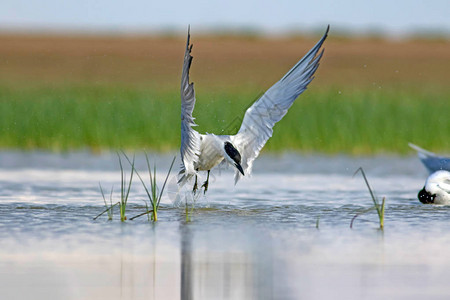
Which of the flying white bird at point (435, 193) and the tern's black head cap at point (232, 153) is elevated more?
the tern's black head cap at point (232, 153)

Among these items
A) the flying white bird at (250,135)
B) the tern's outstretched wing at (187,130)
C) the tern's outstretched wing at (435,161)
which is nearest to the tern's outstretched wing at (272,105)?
the flying white bird at (250,135)

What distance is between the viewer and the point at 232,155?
8.30m

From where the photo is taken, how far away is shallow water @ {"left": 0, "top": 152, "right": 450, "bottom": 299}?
512 centimetres

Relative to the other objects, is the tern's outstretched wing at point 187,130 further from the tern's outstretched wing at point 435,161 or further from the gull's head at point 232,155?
the tern's outstretched wing at point 435,161

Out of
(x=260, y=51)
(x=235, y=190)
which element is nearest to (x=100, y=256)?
(x=235, y=190)

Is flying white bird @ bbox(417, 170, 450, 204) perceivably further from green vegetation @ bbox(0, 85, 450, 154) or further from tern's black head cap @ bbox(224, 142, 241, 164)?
green vegetation @ bbox(0, 85, 450, 154)

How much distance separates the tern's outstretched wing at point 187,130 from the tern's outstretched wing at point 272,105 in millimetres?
493

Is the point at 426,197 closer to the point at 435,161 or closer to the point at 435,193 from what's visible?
the point at 435,193

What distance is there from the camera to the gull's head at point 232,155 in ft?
27.2

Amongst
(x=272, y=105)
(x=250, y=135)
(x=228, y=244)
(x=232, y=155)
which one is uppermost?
(x=272, y=105)

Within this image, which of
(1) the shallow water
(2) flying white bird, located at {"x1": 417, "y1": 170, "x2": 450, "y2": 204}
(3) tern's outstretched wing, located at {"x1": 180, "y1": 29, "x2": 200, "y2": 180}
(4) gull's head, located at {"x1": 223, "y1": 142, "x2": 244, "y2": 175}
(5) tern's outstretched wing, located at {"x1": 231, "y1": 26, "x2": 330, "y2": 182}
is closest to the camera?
(1) the shallow water

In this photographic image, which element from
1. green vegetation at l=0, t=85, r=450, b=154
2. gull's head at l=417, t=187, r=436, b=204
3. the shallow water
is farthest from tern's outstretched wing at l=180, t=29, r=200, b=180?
green vegetation at l=0, t=85, r=450, b=154

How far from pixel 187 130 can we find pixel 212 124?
8141mm

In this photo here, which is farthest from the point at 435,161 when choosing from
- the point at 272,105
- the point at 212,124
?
the point at 212,124
